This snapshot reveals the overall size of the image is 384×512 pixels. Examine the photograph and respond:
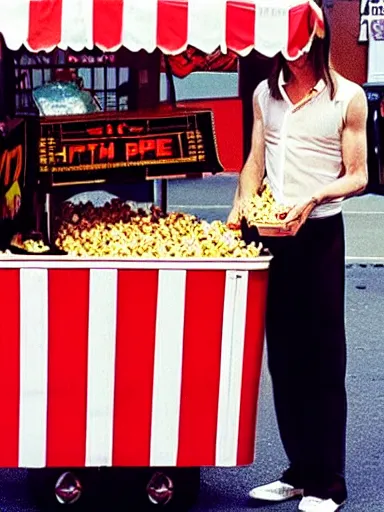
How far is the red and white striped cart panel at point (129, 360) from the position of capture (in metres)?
3.81

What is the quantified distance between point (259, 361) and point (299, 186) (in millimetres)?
618

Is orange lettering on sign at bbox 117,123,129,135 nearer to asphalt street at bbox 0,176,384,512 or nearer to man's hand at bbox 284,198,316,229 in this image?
man's hand at bbox 284,198,316,229

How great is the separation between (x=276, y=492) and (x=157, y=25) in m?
1.86

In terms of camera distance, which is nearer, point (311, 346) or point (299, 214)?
point (299, 214)

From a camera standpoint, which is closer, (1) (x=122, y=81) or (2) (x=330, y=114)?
(2) (x=330, y=114)

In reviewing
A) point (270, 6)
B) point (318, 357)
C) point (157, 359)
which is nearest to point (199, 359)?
point (157, 359)

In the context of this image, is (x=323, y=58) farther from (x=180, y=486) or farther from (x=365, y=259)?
(x=365, y=259)

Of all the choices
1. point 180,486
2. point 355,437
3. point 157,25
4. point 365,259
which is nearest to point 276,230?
point 157,25

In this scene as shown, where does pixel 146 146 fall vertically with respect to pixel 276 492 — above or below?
above

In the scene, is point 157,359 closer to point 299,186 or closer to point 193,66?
point 299,186

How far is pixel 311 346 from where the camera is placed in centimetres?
417

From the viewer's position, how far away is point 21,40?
351 cm

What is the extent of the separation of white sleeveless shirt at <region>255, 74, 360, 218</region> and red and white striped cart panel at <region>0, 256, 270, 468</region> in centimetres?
37

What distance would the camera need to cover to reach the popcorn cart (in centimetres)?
361
